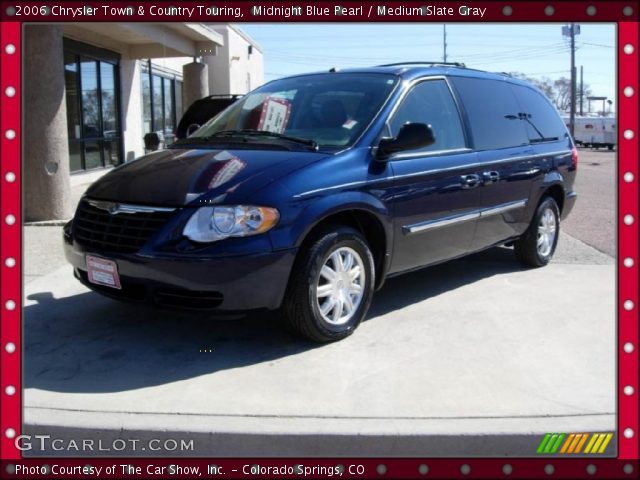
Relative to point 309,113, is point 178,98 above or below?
above

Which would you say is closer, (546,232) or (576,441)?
(576,441)

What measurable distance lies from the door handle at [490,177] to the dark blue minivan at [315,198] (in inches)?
0.7

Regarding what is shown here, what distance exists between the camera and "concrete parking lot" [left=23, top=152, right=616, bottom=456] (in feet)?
10.5

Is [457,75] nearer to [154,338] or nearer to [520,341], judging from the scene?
[520,341]

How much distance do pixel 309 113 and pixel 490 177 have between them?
166cm

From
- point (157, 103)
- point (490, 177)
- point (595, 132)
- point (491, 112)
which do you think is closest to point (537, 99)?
point (491, 112)

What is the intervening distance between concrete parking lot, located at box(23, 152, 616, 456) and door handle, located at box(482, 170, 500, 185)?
0.93 metres

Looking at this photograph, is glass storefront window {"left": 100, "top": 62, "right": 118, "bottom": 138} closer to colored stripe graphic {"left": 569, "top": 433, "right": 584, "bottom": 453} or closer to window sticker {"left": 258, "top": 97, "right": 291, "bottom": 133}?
window sticker {"left": 258, "top": 97, "right": 291, "bottom": 133}

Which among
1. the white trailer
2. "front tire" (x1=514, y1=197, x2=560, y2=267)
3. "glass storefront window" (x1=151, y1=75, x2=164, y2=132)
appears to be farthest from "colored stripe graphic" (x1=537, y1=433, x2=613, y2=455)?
the white trailer

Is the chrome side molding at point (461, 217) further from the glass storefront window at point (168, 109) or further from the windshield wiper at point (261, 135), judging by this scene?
the glass storefront window at point (168, 109)

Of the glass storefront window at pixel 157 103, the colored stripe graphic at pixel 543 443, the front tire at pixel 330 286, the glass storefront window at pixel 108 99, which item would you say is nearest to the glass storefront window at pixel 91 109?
the glass storefront window at pixel 108 99

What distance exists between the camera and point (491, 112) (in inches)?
230

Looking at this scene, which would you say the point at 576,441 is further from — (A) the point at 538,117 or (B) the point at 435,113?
(A) the point at 538,117

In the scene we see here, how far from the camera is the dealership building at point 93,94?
8.30 metres
